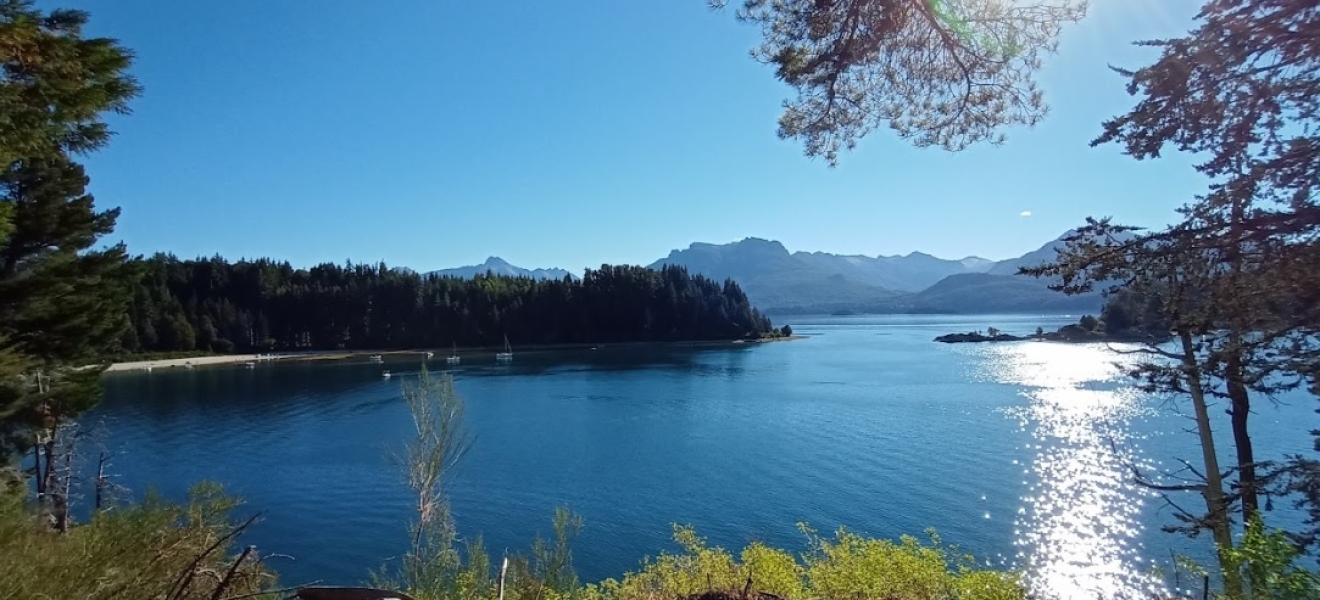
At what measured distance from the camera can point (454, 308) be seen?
83125 mm

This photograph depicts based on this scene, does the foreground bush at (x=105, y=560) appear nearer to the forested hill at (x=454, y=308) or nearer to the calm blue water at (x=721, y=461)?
the calm blue water at (x=721, y=461)

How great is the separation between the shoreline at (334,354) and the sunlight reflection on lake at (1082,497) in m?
50.2

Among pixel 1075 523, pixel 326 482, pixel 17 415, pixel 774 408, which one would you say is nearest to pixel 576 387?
pixel 774 408

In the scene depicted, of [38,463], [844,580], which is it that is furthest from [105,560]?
[38,463]

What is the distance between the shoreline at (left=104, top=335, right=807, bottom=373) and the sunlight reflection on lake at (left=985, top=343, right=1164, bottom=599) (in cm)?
5022

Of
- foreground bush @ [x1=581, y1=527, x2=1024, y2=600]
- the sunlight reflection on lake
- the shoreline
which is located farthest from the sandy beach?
foreground bush @ [x1=581, y1=527, x2=1024, y2=600]

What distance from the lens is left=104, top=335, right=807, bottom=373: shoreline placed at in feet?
212

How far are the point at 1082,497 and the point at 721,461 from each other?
34.6 ft

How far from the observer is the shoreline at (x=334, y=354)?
64.5 metres

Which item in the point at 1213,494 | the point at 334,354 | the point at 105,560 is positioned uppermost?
the point at 334,354

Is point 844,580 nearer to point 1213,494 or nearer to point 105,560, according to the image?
point 105,560

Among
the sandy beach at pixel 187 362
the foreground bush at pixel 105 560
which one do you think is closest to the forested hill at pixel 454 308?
the sandy beach at pixel 187 362

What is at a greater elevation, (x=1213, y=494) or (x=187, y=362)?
(x=187, y=362)

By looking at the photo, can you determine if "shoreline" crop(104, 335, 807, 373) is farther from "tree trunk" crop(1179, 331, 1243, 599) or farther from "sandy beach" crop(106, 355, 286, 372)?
"tree trunk" crop(1179, 331, 1243, 599)
